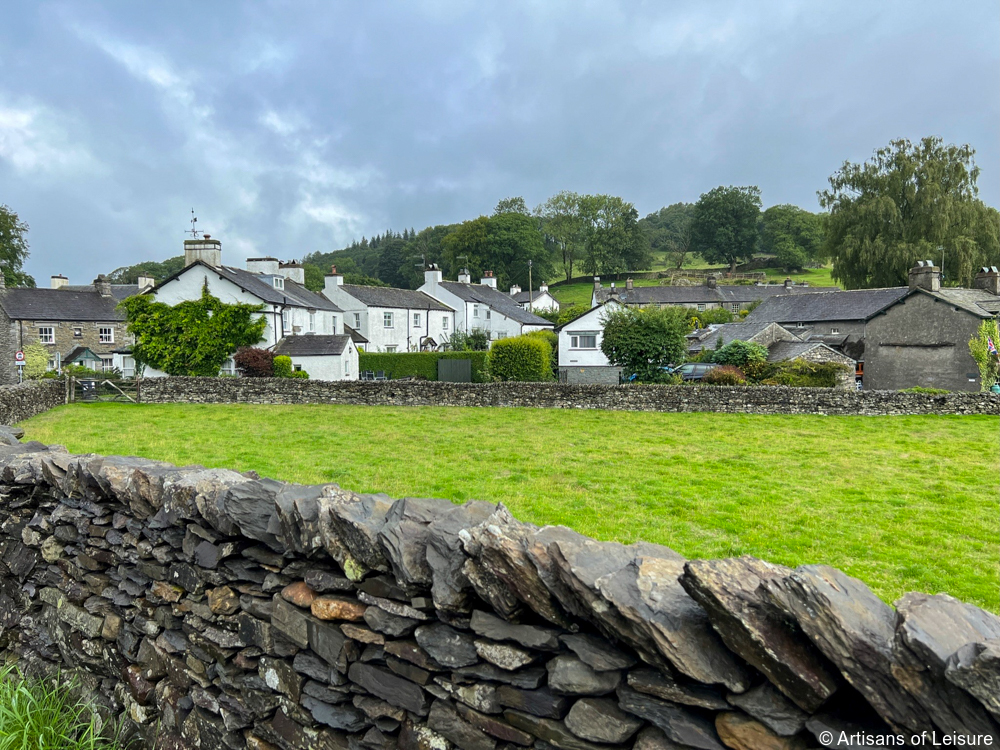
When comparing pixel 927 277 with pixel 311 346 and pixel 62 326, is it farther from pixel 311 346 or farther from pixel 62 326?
pixel 62 326

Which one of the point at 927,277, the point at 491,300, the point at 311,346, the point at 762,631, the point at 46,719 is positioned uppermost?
the point at 491,300

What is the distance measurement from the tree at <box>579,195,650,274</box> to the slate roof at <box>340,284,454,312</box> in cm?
5046

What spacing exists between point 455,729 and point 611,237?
10803 centimetres

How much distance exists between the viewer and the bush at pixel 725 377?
2844cm

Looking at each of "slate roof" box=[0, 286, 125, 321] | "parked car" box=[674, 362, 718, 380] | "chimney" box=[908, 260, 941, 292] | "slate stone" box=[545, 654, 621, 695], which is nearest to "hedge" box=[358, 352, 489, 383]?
"parked car" box=[674, 362, 718, 380]

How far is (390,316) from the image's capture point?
56312 mm

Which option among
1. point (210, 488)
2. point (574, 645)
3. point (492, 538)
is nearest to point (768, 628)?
point (574, 645)

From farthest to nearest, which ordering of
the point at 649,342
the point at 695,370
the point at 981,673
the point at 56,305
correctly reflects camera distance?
the point at 56,305, the point at 695,370, the point at 649,342, the point at 981,673

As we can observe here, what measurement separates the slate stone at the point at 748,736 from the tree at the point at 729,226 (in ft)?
369

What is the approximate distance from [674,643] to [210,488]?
10.9ft

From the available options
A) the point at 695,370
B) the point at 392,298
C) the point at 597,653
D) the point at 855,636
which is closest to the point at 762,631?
the point at 855,636

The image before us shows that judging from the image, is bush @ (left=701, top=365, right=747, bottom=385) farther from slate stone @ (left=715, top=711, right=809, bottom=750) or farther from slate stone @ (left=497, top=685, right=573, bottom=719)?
slate stone @ (left=715, top=711, right=809, bottom=750)

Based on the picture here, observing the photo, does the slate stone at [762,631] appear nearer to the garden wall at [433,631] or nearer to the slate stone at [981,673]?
the garden wall at [433,631]

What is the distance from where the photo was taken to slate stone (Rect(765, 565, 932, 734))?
6.52ft
